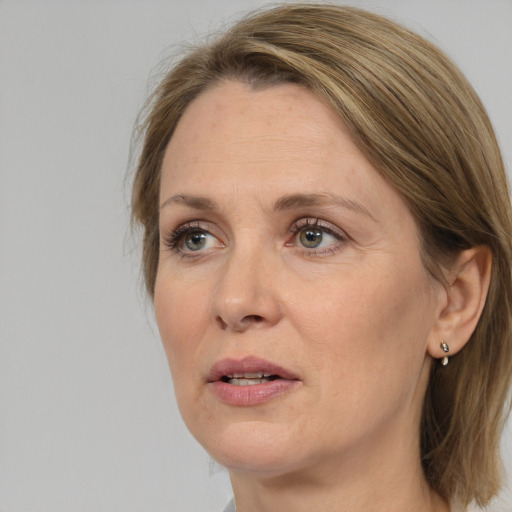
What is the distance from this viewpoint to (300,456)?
2857 millimetres

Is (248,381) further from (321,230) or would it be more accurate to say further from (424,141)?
(424,141)

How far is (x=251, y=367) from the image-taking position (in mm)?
2816

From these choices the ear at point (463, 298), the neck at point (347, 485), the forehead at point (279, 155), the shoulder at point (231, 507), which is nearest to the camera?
the forehead at point (279, 155)

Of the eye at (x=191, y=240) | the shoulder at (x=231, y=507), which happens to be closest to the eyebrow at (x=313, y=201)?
the eye at (x=191, y=240)

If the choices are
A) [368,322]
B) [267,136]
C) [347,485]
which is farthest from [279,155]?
[347,485]

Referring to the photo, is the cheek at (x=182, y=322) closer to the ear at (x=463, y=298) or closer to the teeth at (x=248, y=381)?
the teeth at (x=248, y=381)

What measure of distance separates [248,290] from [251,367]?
19 centimetres

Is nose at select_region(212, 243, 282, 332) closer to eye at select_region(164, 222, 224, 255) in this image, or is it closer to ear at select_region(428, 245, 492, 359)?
eye at select_region(164, 222, 224, 255)

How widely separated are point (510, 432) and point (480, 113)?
5.64ft

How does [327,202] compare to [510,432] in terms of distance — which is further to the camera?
[510,432]

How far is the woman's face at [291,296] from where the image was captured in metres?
2.84

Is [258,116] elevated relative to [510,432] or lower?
elevated

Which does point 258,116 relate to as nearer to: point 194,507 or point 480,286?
point 480,286

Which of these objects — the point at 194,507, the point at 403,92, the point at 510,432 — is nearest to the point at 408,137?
the point at 403,92
